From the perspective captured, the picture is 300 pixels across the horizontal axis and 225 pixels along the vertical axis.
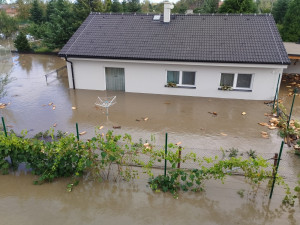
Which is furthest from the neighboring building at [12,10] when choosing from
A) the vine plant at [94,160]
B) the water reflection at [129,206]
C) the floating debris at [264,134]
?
the floating debris at [264,134]

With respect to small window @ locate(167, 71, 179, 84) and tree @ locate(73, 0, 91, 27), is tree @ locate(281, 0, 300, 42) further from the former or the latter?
tree @ locate(73, 0, 91, 27)

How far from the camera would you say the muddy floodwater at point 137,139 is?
6.18 meters

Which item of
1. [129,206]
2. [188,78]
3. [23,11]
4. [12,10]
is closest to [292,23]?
[188,78]

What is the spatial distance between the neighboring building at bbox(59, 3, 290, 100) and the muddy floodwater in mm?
705

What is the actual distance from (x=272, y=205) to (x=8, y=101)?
1340cm

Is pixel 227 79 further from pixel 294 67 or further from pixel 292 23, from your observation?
pixel 292 23

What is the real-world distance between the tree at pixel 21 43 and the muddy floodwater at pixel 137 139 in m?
11.2

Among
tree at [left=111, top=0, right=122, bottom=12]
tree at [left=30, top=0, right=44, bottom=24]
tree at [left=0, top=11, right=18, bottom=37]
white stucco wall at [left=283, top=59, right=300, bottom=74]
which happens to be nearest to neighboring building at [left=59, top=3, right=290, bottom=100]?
white stucco wall at [left=283, top=59, right=300, bottom=74]

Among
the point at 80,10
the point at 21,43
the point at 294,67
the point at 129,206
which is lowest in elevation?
the point at 129,206

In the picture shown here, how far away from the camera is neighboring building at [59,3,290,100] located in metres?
13.1

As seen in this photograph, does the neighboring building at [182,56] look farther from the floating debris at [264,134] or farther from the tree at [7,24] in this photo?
the tree at [7,24]

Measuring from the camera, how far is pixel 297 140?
30.6ft

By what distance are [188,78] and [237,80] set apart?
2.62 meters

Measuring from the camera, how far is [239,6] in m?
21.5
